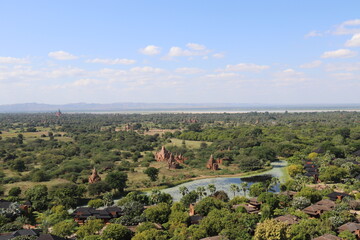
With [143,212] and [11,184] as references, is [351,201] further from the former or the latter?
[11,184]

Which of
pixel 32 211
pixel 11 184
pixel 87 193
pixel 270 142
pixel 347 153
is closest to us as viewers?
pixel 32 211

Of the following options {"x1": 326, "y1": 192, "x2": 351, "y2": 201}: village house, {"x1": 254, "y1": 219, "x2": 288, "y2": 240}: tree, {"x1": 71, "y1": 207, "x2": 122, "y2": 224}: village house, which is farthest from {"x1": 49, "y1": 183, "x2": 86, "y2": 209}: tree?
{"x1": 326, "y1": 192, "x2": 351, "y2": 201}: village house

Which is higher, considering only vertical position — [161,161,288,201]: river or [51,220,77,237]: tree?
[51,220,77,237]: tree

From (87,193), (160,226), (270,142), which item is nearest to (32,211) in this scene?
(87,193)

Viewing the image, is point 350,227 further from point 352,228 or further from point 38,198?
point 38,198

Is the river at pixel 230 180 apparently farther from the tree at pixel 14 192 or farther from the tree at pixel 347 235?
the tree at pixel 14 192

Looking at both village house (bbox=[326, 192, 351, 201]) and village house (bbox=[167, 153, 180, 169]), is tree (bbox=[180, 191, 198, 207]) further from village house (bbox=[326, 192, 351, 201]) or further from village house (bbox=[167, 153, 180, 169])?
village house (bbox=[167, 153, 180, 169])
